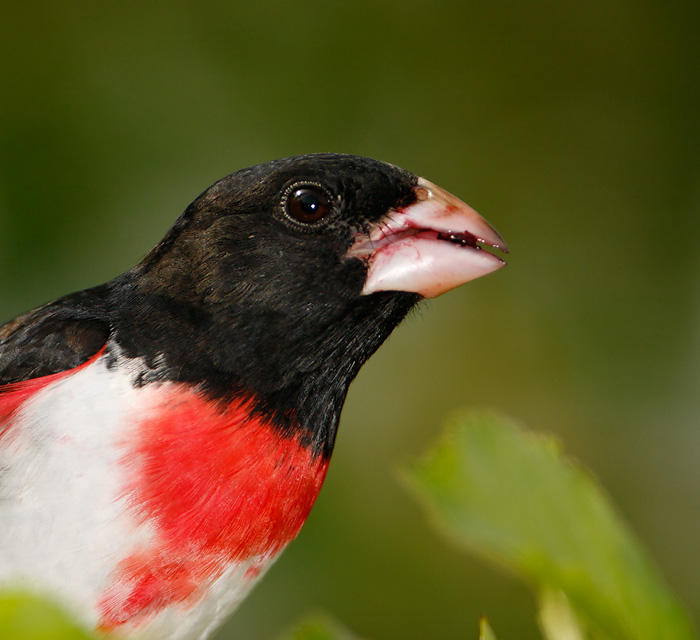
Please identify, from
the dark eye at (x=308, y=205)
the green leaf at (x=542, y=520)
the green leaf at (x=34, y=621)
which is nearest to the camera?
the green leaf at (x=34, y=621)

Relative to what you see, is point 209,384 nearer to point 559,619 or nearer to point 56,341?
point 56,341

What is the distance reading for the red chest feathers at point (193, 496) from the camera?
0.82 m

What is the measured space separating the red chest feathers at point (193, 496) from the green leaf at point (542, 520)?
17.9 inches

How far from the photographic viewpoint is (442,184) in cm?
358

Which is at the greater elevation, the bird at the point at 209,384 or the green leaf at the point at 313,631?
the bird at the point at 209,384

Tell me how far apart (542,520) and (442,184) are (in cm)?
327

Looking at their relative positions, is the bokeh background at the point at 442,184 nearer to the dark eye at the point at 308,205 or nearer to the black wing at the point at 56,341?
the black wing at the point at 56,341

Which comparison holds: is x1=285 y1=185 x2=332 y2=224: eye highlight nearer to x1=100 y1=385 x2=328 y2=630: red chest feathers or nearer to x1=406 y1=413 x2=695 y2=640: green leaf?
x1=100 y1=385 x2=328 y2=630: red chest feathers

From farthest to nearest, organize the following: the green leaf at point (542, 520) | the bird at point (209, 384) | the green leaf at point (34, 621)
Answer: the bird at point (209, 384)
the green leaf at point (542, 520)
the green leaf at point (34, 621)

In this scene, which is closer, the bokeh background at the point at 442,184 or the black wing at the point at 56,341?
the black wing at the point at 56,341

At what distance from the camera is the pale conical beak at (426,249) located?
0.92 m

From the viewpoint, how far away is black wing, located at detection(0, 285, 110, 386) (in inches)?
35.9

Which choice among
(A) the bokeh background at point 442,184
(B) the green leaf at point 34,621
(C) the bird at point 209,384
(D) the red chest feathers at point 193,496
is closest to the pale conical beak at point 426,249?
(C) the bird at point 209,384

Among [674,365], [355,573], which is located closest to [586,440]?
[674,365]
